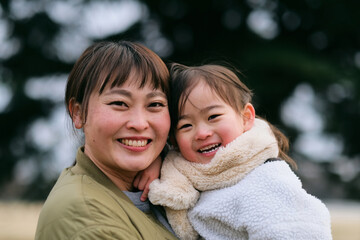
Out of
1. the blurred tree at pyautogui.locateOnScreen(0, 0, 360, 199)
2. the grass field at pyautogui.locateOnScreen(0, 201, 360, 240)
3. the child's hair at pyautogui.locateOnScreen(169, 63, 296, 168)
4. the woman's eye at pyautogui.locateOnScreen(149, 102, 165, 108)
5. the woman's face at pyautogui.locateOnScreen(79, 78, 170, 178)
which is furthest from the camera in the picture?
the grass field at pyautogui.locateOnScreen(0, 201, 360, 240)

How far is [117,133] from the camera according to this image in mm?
2141

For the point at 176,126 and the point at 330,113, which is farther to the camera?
the point at 330,113

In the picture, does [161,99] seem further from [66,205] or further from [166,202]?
[66,205]

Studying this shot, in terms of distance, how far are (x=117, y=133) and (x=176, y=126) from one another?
→ 381mm

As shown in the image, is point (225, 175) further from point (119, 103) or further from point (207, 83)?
point (119, 103)

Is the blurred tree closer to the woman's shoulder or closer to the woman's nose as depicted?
the woman's nose

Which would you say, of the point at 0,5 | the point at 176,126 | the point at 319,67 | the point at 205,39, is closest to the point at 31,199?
the point at 0,5

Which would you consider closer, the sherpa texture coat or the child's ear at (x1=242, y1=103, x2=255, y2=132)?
the sherpa texture coat

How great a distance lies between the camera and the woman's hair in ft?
7.05

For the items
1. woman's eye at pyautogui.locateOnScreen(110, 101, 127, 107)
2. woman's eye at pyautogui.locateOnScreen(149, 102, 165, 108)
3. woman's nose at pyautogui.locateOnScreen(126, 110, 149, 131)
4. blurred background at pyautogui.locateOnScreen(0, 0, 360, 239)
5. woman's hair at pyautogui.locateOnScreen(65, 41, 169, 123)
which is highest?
woman's hair at pyautogui.locateOnScreen(65, 41, 169, 123)

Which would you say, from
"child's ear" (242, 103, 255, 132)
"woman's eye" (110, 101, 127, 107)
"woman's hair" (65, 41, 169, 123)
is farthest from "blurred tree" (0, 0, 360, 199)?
"woman's eye" (110, 101, 127, 107)

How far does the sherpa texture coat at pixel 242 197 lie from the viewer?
192cm

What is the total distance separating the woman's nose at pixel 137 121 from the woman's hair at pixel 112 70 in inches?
5.4

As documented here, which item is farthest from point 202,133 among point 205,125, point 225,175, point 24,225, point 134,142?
point 24,225
